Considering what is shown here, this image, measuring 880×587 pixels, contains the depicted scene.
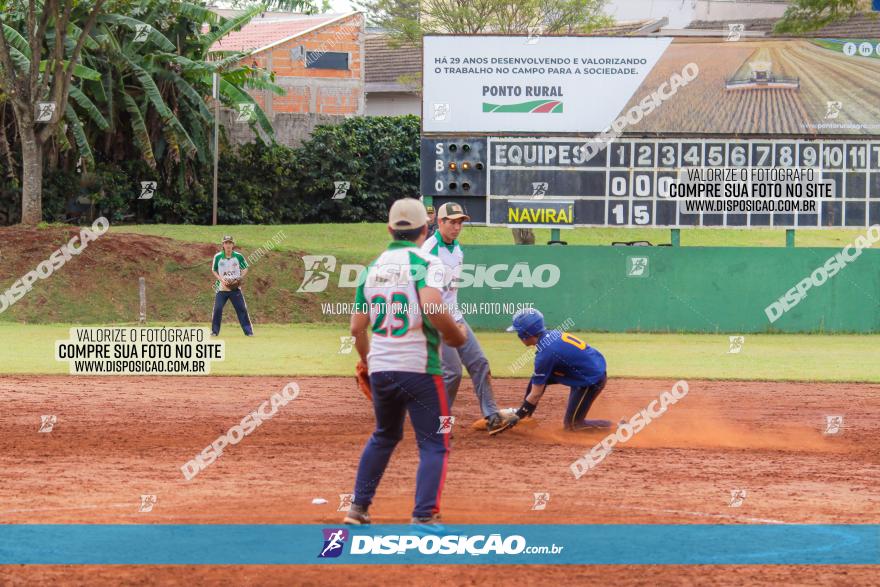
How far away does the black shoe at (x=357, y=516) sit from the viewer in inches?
278

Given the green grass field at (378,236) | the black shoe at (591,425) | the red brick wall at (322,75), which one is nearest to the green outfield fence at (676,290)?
the green grass field at (378,236)

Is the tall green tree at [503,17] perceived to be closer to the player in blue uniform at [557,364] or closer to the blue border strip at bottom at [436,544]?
the player in blue uniform at [557,364]

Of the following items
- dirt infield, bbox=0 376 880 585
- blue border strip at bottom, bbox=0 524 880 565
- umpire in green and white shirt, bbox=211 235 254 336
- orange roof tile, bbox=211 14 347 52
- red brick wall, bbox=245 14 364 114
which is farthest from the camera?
orange roof tile, bbox=211 14 347 52

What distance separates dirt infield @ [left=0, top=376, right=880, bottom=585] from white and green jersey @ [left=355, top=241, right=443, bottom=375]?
112cm

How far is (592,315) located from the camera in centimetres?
2347

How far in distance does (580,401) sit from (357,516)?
14.0 ft

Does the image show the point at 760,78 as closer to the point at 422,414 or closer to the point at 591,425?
the point at 591,425

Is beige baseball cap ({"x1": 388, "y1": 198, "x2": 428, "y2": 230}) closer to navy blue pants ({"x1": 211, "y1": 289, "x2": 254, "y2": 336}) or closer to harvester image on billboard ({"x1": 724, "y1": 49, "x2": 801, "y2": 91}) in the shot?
navy blue pants ({"x1": 211, "y1": 289, "x2": 254, "y2": 336})

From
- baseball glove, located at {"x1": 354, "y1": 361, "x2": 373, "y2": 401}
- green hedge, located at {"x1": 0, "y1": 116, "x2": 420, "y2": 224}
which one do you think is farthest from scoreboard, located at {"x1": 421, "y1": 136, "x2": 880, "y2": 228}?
baseball glove, located at {"x1": 354, "y1": 361, "x2": 373, "y2": 401}

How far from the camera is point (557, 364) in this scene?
10.5 meters

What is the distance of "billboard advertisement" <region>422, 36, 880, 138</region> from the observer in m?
21.9

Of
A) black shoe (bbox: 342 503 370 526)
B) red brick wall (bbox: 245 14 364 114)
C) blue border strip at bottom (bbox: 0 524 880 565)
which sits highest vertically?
red brick wall (bbox: 245 14 364 114)

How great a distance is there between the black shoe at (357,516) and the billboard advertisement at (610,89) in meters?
15.5

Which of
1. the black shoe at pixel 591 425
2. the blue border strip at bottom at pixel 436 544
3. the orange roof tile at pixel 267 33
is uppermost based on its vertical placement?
the orange roof tile at pixel 267 33
